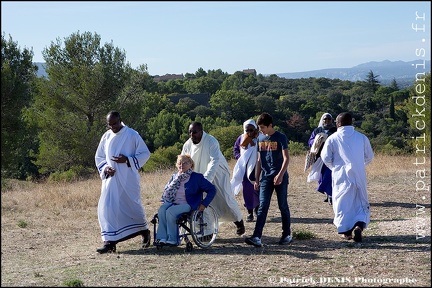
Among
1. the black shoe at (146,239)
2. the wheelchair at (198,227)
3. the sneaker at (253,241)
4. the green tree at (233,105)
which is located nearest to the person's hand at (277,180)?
the sneaker at (253,241)

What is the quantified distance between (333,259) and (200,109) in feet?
167

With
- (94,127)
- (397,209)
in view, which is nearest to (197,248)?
(397,209)

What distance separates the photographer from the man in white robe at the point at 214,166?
28.5 ft

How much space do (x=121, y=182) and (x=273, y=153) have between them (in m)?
2.18

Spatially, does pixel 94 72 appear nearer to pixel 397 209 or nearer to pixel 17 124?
pixel 17 124

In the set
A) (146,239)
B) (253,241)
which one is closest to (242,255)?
(253,241)

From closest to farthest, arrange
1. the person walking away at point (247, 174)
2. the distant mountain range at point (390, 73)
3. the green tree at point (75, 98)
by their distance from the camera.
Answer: the distant mountain range at point (390, 73)
the person walking away at point (247, 174)
the green tree at point (75, 98)

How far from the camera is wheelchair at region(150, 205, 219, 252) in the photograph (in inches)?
319

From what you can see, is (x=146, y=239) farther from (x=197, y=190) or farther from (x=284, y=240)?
(x=284, y=240)

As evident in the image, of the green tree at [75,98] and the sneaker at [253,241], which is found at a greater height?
the green tree at [75,98]

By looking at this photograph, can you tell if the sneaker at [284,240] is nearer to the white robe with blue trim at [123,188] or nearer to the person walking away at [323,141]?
the white robe with blue trim at [123,188]

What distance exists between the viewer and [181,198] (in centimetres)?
831

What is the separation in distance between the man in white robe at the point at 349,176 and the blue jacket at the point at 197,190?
1.81 meters

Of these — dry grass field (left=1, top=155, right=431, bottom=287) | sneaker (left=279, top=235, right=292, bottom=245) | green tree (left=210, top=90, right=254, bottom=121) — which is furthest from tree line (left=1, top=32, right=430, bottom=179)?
green tree (left=210, top=90, right=254, bottom=121)
